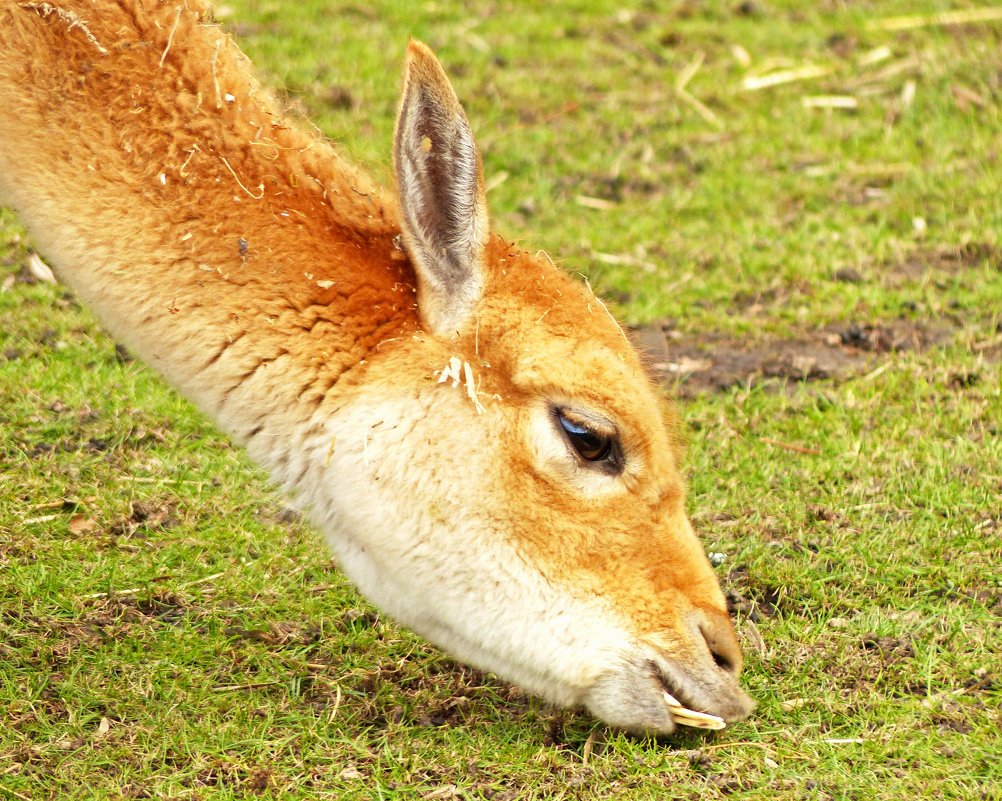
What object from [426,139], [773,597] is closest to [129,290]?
[426,139]

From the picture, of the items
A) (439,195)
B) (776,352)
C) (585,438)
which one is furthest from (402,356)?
(776,352)

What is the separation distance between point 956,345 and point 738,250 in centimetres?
159

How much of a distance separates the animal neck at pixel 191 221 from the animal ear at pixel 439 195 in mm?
109

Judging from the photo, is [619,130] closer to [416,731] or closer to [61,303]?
[61,303]

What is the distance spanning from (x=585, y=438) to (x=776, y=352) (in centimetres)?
314

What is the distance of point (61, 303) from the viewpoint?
6.42 meters

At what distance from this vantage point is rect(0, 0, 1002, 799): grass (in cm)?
362

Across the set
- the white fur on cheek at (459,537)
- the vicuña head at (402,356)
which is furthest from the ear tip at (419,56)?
the white fur on cheek at (459,537)

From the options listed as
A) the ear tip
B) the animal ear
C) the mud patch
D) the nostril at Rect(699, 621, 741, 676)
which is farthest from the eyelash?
the mud patch

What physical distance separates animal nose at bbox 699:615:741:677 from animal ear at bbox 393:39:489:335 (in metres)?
1.12

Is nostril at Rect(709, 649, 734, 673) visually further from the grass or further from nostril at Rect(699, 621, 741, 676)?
the grass

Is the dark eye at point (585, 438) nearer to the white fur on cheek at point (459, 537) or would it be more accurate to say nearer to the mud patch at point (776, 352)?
the white fur on cheek at point (459, 537)

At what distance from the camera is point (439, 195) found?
3.45 m

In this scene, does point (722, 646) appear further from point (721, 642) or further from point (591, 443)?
point (591, 443)
